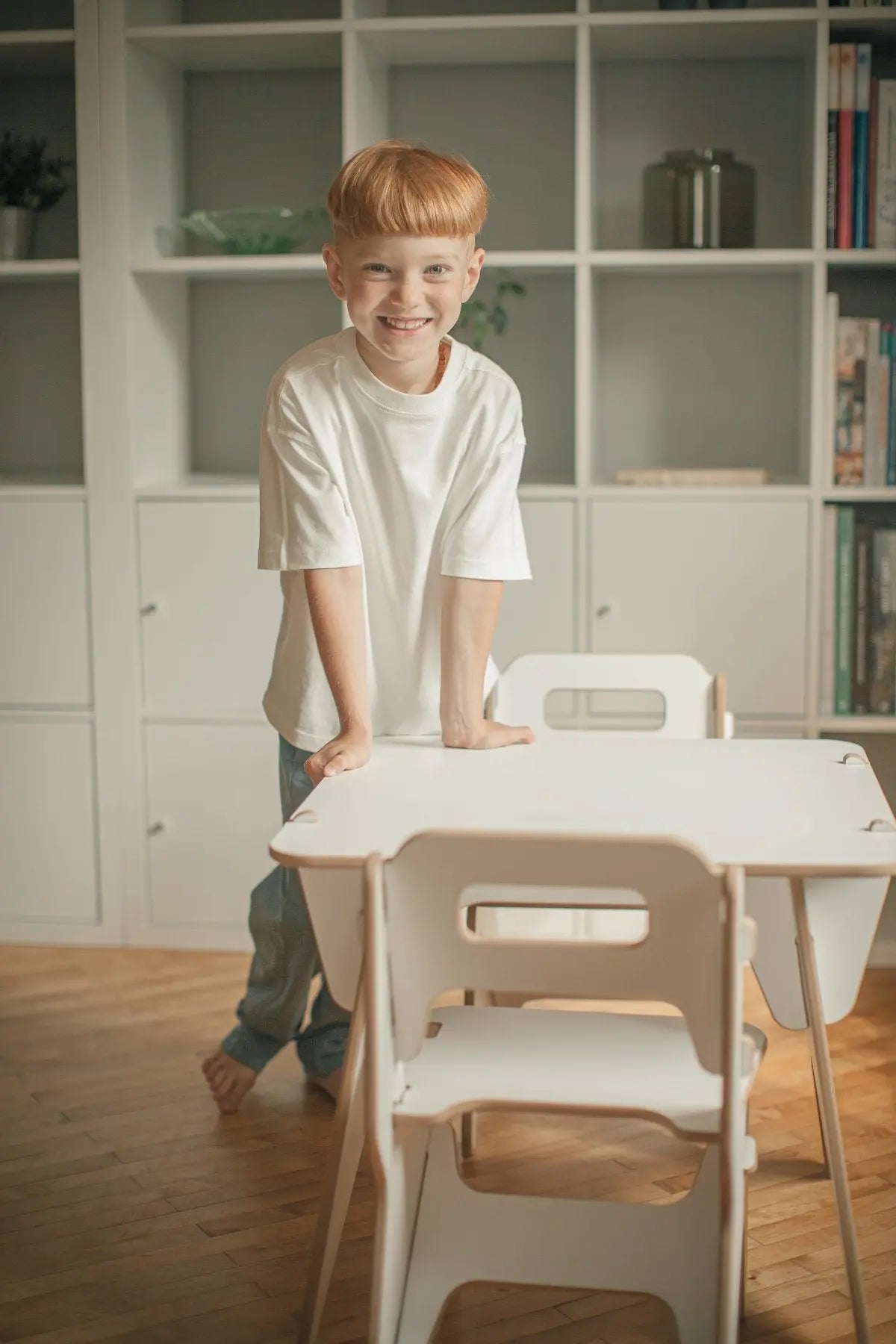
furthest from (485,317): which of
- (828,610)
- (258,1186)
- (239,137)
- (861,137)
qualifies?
(258,1186)

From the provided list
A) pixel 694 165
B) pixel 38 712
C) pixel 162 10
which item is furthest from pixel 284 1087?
pixel 162 10

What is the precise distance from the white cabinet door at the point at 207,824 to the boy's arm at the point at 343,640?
113 centimetres

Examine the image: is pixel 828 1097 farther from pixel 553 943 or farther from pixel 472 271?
pixel 472 271

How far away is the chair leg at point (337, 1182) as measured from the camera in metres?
1.66

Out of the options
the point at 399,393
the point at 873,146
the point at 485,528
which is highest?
the point at 873,146

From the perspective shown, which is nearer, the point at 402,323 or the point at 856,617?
the point at 402,323

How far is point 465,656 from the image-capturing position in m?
1.98

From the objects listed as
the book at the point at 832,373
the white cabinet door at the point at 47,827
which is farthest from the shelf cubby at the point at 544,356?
the white cabinet door at the point at 47,827

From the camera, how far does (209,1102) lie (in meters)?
2.43

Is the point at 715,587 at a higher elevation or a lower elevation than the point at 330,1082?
higher

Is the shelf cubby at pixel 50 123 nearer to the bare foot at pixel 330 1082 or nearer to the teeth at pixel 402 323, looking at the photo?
the teeth at pixel 402 323

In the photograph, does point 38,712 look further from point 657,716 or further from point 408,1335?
point 408,1335

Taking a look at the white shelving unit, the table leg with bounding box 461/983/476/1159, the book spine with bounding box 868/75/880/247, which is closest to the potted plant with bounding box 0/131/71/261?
the white shelving unit

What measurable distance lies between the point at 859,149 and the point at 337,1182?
6.82ft
